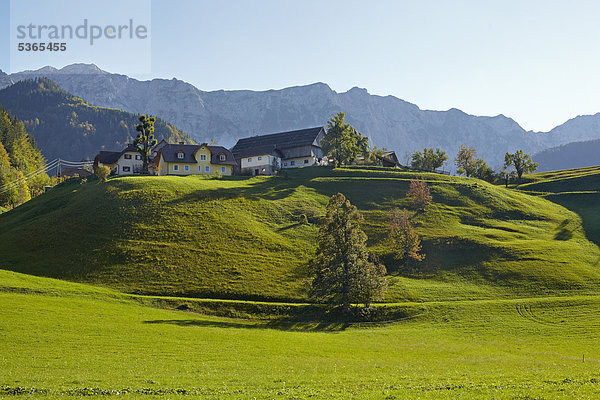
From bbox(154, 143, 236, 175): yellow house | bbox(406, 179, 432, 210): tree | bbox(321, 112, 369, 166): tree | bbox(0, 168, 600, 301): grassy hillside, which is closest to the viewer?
bbox(0, 168, 600, 301): grassy hillside

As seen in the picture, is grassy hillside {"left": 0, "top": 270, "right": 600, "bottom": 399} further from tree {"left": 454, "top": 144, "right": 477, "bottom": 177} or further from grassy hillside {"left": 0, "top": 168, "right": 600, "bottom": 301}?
tree {"left": 454, "top": 144, "right": 477, "bottom": 177}

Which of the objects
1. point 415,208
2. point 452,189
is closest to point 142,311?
point 415,208

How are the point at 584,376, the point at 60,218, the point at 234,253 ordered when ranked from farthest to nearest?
1. the point at 60,218
2. the point at 234,253
3. the point at 584,376

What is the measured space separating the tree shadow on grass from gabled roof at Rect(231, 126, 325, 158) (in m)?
103

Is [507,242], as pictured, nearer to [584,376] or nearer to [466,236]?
[466,236]

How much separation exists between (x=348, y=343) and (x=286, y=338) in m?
6.70

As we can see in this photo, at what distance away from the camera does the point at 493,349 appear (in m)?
45.2

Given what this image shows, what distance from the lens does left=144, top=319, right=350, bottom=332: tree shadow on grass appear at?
51.1 metres

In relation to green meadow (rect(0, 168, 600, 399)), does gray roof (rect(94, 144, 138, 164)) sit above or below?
above

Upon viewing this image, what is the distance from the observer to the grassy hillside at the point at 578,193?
10799 centimetres

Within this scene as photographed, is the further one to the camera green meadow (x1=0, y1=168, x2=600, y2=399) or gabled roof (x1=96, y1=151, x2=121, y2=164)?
gabled roof (x1=96, y1=151, x2=121, y2=164)

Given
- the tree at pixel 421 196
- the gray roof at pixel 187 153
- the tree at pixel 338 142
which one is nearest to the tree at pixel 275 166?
the gray roof at pixel 187 153

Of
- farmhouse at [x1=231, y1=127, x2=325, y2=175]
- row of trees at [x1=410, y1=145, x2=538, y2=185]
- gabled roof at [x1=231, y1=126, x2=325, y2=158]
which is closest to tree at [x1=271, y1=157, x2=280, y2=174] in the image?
farmhouse at [x1=231, y1=127, x2=325, y2=175]

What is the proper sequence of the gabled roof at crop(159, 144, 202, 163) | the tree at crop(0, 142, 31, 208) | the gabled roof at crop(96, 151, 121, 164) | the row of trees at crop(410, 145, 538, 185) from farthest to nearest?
the row of trees at crop(410, 145, 538, 185)
the tree at crop(0, 142, 31, 208)
the gabled roof at crop(96, 151, 121, 164)
the gabled roof at crop(159, 144, 202, 163)
